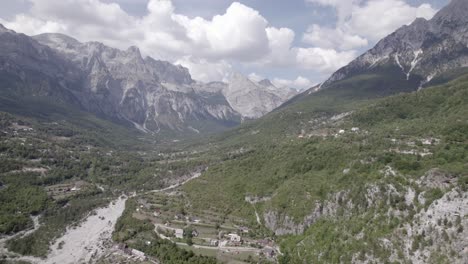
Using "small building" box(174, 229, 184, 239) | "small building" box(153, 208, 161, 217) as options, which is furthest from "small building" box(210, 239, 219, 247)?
"small building" box(153, 208, 161, 217)

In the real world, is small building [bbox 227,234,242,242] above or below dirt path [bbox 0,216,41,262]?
above

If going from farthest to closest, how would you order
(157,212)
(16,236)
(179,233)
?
(157,212) → (16,236) → (179,233)

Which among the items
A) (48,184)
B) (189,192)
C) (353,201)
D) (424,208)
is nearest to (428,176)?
(424,208)

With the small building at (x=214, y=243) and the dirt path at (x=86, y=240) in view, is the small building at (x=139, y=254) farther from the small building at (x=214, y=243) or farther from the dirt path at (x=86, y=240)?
the small building at (x=214, y=243)

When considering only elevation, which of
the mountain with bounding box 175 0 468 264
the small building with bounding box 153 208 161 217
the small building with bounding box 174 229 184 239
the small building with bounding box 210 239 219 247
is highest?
the mountain with bounding box 175 0 468 264

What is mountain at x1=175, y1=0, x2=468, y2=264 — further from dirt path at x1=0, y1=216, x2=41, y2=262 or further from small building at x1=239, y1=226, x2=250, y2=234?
Result: dirt path at x1=0, y1=216, x2=41, y2=262

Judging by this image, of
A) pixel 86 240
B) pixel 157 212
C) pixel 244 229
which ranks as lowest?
pixel 86 240

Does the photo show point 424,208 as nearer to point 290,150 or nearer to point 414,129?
point 414,129

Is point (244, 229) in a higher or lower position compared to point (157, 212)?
lower

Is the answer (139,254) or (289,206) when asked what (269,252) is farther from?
(139,254)

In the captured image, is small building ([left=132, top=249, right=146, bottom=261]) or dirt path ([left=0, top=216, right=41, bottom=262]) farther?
dirt path ([left=0, top=216, right=41, bottom=262])

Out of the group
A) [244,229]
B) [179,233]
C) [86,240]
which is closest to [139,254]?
[179,233]
